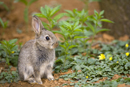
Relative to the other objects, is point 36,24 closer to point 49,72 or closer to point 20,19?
point 49,72

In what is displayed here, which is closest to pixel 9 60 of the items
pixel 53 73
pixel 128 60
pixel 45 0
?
pixel 53 73

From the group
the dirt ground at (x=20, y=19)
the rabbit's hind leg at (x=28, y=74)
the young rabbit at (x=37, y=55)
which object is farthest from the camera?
the dirt ground at (x=20, y=19)

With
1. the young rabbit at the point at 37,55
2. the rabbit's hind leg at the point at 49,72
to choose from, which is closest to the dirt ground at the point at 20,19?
the young rabbit at the point at 37,55

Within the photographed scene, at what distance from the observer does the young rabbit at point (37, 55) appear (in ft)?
14.0

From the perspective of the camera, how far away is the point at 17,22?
8.38 metres

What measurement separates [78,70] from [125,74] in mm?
1087

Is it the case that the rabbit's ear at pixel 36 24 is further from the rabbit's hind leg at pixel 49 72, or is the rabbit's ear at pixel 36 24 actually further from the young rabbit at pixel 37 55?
the rabbit's hind leg at pixel 49 72

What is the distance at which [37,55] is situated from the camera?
4.30m

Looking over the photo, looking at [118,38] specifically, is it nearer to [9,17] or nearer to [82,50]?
[82,50]

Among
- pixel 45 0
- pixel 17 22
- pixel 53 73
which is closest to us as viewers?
pixel 53 73

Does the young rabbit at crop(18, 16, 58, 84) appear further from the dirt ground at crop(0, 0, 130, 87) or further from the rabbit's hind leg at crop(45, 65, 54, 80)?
the dirt ground at crop(0, 0, 130, 87)

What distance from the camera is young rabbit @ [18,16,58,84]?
4.28 meters

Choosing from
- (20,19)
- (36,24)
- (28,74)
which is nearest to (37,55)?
(28,74)

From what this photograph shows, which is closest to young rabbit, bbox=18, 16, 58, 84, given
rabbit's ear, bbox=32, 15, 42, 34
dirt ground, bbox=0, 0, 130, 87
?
rabbit's ear, bbox=32, 15, 42, 34
